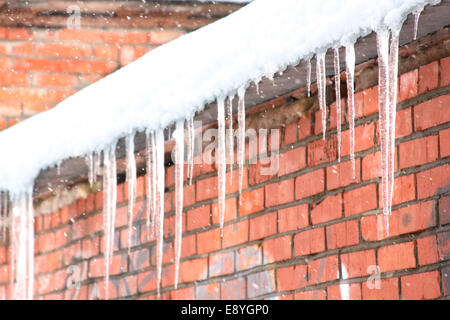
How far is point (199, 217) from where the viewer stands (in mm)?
3117

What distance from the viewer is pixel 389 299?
2.26 m

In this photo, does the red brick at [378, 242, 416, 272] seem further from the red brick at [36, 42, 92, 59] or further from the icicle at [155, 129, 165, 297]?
the red brick at [36, 42, 92, 59]

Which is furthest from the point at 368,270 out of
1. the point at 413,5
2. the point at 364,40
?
the point at 413,5

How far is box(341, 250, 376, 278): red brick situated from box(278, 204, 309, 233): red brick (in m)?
0.23

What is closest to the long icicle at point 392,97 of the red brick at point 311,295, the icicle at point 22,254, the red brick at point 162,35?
the red brick at point 311,295

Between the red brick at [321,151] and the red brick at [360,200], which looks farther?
the red brick at [321,151]

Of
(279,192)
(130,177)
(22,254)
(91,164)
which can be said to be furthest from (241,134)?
(22,254)

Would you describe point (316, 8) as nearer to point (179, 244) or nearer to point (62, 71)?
point (179, 244)

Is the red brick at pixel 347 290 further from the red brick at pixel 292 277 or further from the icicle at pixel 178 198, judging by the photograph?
the icicle at pixel 178 198

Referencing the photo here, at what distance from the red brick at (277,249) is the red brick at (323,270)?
5.1 inches

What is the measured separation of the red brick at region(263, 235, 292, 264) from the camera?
2.67 metres

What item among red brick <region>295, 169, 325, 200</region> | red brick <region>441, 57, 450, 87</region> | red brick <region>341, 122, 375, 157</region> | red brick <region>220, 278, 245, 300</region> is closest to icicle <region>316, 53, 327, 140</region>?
red brick <region>341, 122, 375, 157</region>

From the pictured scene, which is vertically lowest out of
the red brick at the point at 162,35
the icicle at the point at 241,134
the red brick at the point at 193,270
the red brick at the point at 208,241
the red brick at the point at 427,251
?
the red brick at the point at 427,251

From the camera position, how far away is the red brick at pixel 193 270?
120 inches
